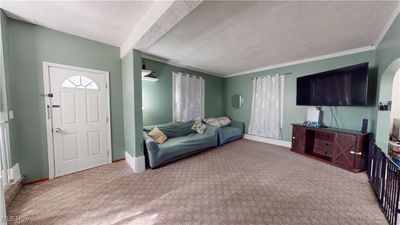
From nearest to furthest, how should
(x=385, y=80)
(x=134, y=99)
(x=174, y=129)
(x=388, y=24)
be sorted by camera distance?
(x=388, y=24), (x=385, y=80), (x=134, y=99), (x=174, y=129)

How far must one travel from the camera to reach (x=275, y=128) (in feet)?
14.1

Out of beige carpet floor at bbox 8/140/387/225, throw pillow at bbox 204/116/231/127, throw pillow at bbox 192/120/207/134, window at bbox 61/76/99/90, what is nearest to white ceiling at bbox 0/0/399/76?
window at bbox 61/76/99/90

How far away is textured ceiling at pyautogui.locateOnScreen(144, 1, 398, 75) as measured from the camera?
169 cm

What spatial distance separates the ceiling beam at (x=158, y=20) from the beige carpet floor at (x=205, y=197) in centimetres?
220

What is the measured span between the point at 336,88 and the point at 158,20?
353cm

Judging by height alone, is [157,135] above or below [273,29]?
below

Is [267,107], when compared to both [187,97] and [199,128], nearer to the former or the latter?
[199,128]

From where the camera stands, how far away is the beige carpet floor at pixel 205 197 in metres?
1.58

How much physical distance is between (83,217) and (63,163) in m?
1.40

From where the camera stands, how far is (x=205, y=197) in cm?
192

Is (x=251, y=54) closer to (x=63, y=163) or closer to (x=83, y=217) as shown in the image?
(x=83, y=217)

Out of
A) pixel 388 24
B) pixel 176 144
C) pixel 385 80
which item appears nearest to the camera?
pixel 388 24

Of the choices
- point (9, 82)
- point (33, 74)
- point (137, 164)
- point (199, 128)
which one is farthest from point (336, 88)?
point (9, 82)

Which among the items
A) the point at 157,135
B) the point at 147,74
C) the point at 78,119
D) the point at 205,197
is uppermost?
the point at 147,74
